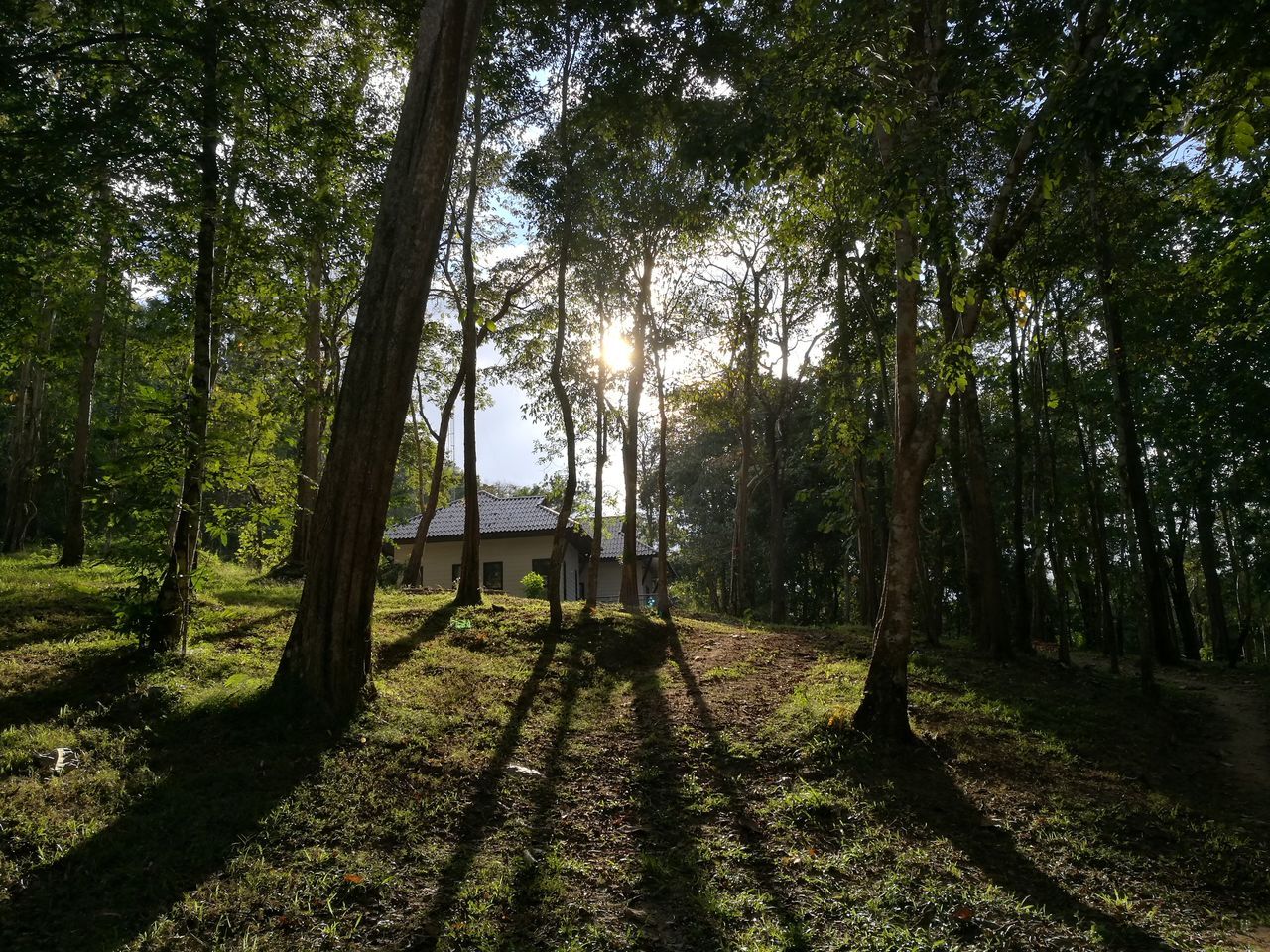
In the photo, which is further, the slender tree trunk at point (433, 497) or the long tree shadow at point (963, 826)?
the slender tree trunk at point (433, 497)

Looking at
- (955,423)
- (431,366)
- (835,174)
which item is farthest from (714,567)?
(835,174)

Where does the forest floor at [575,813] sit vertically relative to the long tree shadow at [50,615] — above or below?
below

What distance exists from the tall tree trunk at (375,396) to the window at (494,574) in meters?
21.4

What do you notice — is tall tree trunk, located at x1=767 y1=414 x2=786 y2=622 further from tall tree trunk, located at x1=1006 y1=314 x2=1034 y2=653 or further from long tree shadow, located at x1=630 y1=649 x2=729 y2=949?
long tree shadow, located at x1=630 y1=649 x2=729 y2=949

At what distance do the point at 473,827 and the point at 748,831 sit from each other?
197 cm

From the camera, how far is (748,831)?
520 centimetres

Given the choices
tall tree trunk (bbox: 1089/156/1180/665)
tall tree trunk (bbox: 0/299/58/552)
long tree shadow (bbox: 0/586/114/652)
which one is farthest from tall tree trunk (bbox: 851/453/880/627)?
tall tree trunk (bbox: 0/299/58/552)

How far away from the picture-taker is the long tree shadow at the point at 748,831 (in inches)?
155

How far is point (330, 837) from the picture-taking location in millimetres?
4445

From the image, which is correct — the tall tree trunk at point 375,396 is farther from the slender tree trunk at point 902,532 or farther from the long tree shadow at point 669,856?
the slender tree trunk at point 902,532

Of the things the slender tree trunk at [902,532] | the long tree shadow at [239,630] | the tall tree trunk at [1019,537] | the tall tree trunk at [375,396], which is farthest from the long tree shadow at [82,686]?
the tall tree trunk at [1019,537]

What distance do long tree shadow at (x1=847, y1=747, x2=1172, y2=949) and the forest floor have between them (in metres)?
0.03

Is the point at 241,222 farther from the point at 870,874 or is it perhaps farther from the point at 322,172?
the point at 870,874

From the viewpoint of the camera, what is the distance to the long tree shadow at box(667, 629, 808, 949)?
3.94m
